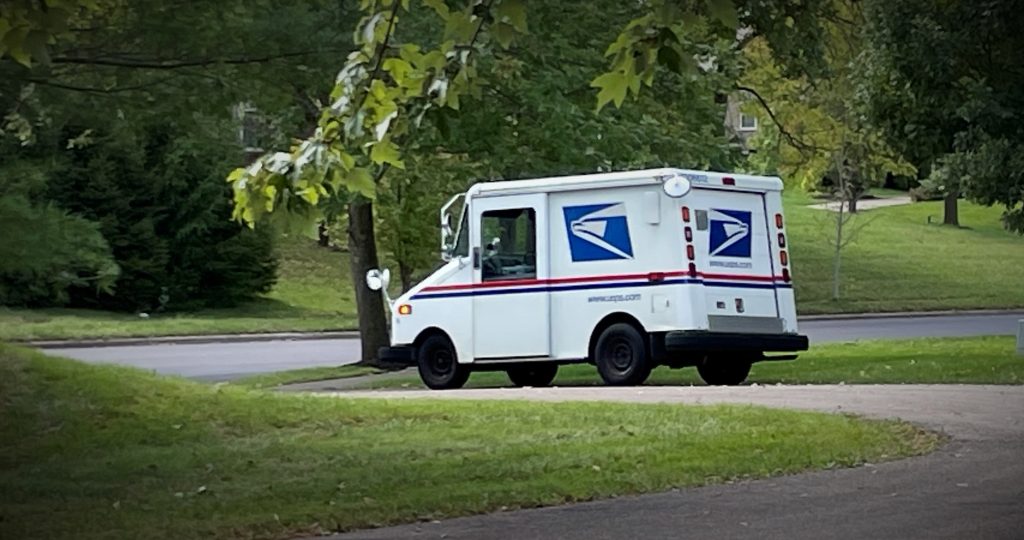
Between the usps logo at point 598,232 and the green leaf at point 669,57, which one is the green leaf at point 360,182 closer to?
the green leaf at point 669,57

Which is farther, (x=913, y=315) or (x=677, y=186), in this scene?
(x=913, y=315)

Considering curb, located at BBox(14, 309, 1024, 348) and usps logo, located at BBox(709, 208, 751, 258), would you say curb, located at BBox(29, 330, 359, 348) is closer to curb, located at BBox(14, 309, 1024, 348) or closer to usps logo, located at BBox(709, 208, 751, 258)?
curb, located at BBox(14, 309, 1024, 348)

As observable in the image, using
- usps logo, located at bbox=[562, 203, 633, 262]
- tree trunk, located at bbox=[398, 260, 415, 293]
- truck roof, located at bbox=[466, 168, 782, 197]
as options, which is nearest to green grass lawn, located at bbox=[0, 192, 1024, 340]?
tree trunk, located at bbox=[398, 260, 415, 293]

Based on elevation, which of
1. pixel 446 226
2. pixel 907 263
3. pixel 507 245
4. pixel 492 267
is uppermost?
pixel 446 226

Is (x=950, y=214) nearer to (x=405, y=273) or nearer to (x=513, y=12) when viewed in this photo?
(x=405, y=273)

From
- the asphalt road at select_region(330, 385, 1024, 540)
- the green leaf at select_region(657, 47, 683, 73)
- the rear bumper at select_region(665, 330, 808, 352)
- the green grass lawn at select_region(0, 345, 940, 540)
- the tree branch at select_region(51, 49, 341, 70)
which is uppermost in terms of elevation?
the tree branch at select_region(51, 49, 341, 70)

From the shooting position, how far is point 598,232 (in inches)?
806

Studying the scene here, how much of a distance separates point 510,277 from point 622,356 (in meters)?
1.85

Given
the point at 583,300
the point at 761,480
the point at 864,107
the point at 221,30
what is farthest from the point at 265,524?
the point at 864,107

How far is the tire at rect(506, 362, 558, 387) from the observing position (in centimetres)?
2228

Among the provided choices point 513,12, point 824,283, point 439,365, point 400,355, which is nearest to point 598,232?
point 439,365

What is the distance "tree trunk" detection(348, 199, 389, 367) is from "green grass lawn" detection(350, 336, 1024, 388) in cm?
212

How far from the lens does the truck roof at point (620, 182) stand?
787 inches

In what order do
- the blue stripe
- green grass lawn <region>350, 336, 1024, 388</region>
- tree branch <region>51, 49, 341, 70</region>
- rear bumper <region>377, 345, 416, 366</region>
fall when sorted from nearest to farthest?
tree branch <region>51, 49, 341, 70</region> < green grass lawn <region>350, 336, 1024, 388</region> < the blue stripe < rear bumper <region>377, 345, 416, 366</region>
